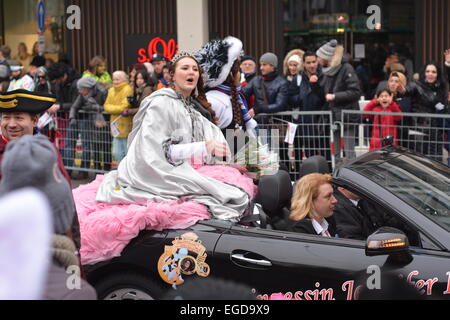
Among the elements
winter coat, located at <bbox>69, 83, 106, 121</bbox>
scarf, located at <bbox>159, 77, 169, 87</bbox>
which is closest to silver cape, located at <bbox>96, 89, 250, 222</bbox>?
scarf, located at <bbox>159, 77, 169, 87</bbox>

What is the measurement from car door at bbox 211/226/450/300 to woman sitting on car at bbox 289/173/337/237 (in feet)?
1.05

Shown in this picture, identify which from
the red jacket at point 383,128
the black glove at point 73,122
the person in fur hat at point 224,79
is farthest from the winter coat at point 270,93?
the person in fur hat at point 224,79

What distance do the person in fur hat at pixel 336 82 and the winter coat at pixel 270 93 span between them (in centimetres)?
38

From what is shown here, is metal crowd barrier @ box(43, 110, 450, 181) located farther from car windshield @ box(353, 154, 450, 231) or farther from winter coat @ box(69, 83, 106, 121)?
car windshield @ box(353, 154, 450, 231)

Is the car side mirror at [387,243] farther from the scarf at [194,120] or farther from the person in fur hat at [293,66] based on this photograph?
the person in fur hat at [293,66]

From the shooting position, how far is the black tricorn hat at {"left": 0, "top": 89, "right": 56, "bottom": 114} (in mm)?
4754

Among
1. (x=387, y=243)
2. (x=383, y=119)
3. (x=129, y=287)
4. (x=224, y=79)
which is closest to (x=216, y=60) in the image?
(x=224, y=79)

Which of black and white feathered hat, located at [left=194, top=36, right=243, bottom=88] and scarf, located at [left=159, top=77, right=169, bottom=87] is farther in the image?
scarf, located at [left=159, top=77, right=169, bottom=87]

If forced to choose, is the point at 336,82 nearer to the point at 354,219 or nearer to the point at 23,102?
the point at 354,219

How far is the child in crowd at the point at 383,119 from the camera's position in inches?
356

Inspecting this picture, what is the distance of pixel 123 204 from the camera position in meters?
5.21
